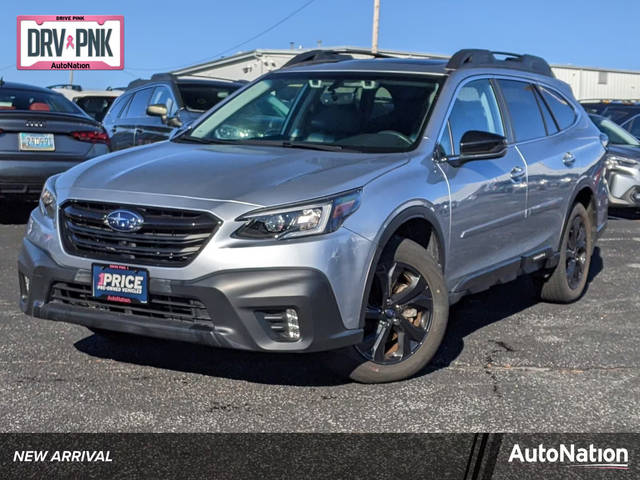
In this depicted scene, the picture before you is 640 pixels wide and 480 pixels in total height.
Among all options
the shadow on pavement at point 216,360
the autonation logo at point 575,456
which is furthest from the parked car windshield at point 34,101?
the autonation logo at point 575,456

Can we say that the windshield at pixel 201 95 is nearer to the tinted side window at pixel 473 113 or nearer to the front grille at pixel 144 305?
the tinted side window at pixel 473 113

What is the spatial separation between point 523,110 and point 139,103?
8.03 metres

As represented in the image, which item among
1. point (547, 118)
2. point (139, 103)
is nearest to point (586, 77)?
point (139, 103)

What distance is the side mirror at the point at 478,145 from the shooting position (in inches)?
224

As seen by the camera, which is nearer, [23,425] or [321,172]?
[23,425]

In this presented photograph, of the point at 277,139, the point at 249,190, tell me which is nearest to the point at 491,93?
the point at 277,139

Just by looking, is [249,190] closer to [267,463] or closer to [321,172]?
[321,172]

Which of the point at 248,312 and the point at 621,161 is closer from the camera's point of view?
the point at 248,312

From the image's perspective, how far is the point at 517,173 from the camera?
251 inches

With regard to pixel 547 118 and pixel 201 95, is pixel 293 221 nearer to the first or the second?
pixel 547 118

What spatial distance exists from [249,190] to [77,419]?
1.29m

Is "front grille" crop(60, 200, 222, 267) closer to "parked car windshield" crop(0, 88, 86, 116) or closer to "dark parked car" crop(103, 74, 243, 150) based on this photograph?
"parked car windshield" crop(0, 88, 86, 116)

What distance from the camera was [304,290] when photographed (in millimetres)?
4555

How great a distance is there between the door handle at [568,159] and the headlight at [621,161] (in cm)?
625
